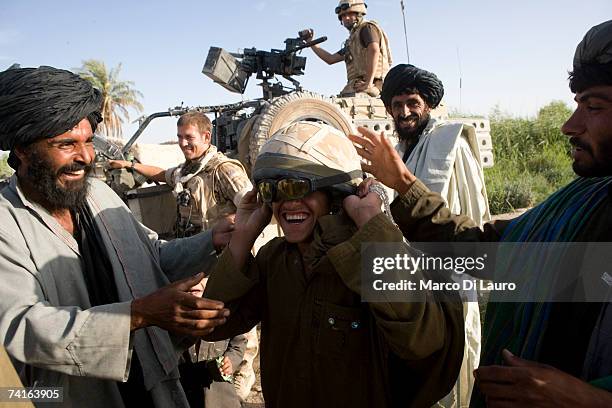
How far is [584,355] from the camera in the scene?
4.12 ft

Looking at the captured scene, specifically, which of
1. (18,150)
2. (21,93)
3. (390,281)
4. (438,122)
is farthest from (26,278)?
(438,122)

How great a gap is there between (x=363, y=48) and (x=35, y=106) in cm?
522

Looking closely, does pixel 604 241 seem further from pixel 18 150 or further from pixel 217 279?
pixel 18 150

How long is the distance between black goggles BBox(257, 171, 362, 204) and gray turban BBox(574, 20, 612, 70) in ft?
2.52

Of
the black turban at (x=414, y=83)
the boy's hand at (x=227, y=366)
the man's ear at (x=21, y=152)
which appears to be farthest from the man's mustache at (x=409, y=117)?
the man's ear at (x=21, y=152)

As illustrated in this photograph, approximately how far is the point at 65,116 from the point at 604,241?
6.05 ft

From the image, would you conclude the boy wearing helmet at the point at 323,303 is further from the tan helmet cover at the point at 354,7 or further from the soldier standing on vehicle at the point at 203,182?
the tan helmet cover at the point at 354,7

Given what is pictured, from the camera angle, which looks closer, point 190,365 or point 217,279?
point 217,279

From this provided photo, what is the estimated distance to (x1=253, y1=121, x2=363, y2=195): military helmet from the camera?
1634 mm

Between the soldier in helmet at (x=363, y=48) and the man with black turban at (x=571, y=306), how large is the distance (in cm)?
512

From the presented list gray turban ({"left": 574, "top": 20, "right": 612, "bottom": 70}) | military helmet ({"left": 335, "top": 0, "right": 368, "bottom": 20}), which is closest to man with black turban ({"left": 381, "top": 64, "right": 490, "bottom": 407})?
gray turban ({"left": 574, "top": 20, "right": 612, "bottom": 70})

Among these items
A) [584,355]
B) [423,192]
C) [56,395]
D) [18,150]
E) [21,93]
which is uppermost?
[21,93]

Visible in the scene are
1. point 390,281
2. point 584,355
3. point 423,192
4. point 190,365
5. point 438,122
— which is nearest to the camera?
point 584,355

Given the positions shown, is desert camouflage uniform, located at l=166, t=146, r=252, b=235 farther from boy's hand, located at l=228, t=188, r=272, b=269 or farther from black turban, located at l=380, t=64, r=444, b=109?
boy's hand, located at l=228, t=188, r=272, b=269
